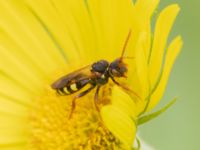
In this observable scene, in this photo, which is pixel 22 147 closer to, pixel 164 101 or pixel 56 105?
pixel 56 105

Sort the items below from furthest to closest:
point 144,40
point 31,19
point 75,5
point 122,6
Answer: point 31,19
point 75,5
point 122,6
point 144,40

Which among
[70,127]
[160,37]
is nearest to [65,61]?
[70,127]

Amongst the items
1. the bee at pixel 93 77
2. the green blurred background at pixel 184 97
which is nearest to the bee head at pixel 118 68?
the bee at pixel 93 77

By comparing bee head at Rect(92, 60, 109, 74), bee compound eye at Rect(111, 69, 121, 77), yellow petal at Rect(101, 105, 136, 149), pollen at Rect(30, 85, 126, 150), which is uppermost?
yellow petal at Rect(101, 105, 136, 149)

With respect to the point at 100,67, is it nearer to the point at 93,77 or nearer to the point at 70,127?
the point at 93,77

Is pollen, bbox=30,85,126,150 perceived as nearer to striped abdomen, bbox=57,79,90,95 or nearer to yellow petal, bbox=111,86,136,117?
striped abdomen, bbox=57,79,90,95

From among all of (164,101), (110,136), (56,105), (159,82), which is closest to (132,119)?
(159,82)

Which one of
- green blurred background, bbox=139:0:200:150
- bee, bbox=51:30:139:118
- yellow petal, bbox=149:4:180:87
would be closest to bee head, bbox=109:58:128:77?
bee, bbox=51:30:139:118
